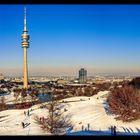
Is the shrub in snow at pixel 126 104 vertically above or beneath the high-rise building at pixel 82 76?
beneath

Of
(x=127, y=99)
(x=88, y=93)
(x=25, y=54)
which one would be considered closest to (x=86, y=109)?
(x=127, y=99)

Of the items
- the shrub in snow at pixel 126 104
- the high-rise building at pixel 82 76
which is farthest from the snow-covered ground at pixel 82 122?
the high-rise building at pixel 82 76

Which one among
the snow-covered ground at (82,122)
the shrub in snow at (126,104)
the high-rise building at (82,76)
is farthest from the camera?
the high-rise building at (82,76)

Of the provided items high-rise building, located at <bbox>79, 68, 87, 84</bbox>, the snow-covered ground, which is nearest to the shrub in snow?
the snow-covered ground

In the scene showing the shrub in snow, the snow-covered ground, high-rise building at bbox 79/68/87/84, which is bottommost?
the snow-covered ground

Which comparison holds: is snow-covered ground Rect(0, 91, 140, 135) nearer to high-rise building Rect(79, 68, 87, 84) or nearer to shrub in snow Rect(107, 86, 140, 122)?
shrub in snow Rect(107, 86, 140, 122)

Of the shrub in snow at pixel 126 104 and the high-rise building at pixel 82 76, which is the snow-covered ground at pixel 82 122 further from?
the high-rise building at pixel 82 76

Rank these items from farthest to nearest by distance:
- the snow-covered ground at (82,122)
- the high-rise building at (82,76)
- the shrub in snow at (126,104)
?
the high-rise building at (82,76)
the shrub in snow at (126,104)
the snow-covered ground at (82,122)
